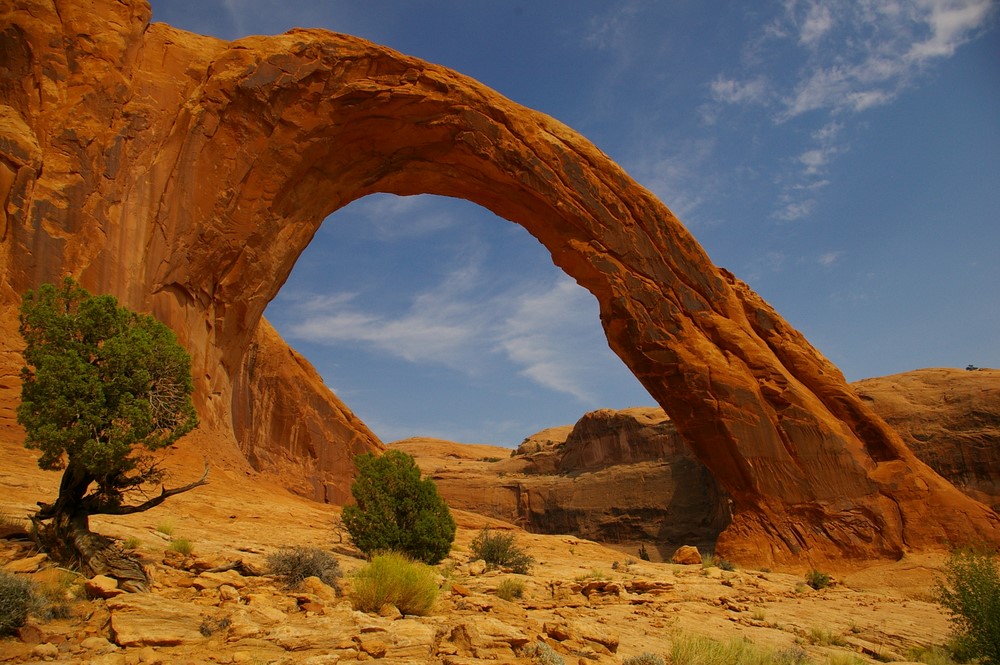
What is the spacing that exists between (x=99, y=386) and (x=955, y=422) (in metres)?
30.2

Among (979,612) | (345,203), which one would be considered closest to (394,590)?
(979,612)

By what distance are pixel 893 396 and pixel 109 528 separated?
101 ft

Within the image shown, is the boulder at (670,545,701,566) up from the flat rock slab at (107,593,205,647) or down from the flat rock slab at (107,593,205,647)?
down

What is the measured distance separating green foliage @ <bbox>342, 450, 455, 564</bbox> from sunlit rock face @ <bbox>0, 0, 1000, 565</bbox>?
6798 millimetres

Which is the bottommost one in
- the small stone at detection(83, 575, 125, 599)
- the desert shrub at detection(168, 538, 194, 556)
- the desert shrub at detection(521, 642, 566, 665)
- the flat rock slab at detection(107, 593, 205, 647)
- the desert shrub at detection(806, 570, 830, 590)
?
the desert shrub at detection(806, 570, 830, 590)

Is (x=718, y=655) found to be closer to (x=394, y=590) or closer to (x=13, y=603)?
(x=394, y=590)

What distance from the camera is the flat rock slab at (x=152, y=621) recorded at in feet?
15.0

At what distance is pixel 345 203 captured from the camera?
2058 centimetres

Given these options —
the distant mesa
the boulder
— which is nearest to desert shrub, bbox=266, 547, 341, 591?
the boulder

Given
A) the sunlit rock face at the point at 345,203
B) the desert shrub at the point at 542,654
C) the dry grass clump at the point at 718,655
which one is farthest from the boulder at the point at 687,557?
the desert shrub at the point at 542,654

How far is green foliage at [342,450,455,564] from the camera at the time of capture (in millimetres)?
11383

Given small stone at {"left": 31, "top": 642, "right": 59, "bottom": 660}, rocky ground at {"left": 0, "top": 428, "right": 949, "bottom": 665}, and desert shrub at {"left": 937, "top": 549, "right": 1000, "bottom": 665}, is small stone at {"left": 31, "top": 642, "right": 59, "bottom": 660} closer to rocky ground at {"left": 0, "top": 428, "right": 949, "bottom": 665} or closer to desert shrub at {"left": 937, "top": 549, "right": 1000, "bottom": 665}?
rocky ground at {"left": 0, "top": 428, "right": 949, "bottom": 665}

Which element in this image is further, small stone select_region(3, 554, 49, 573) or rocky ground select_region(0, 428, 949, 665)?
small stone select_region(3, 554, 49, 573)

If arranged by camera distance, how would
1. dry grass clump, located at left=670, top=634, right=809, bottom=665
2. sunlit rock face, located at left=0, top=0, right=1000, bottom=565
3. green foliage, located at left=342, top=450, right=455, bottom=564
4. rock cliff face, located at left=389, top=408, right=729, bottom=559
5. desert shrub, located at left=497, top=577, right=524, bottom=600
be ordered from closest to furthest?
dry grass clump, located at left=670, top=634, right=809, bottom=665
desert shrub, located at left=497, top=577, right=524, bottom=600
green foliage, located at left=342, top=450, right=455, bottom=564
sunlit rock face, located at left=0, top=0, right=1000, bottom=565
rock cliff face, located at left=389, top=408, right=729, bottom=559
